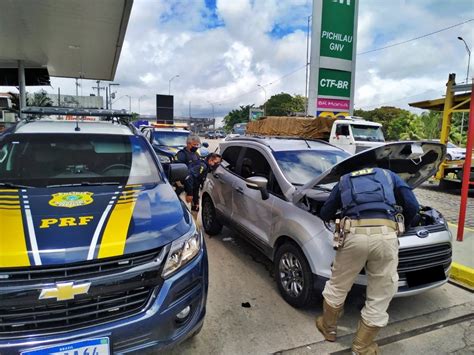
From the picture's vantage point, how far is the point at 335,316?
2984 mm

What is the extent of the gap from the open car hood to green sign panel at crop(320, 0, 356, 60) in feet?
31.0

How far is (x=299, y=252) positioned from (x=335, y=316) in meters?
0.64

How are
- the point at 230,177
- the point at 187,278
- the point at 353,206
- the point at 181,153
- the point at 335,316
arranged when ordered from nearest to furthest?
the point at 187,278 → the point at 353,206 → the point at 335,316 → the point at 230,177 → the point at 181,153

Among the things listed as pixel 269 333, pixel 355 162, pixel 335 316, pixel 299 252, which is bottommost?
pixel 269 333

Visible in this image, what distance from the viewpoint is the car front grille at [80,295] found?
1891 mm

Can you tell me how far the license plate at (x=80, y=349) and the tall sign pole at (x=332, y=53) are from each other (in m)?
11.7

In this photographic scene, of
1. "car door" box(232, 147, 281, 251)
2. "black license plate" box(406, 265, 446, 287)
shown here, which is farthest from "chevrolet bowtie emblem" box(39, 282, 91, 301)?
"black license plate" box(406, 265, 446, 287)

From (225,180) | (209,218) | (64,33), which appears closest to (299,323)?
(225,180)

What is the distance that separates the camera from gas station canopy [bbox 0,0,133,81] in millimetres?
9383

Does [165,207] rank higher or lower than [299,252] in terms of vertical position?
higher

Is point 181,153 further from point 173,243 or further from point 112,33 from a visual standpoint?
point 112,33

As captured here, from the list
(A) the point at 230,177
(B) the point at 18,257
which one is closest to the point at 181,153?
(A) the point at 230,177

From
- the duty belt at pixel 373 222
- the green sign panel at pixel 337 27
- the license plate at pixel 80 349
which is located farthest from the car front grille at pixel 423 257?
the green sign panel at pixel 337 27

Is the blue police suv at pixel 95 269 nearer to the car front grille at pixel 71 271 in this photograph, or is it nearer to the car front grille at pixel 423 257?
the car front grille at pixel 71 271
